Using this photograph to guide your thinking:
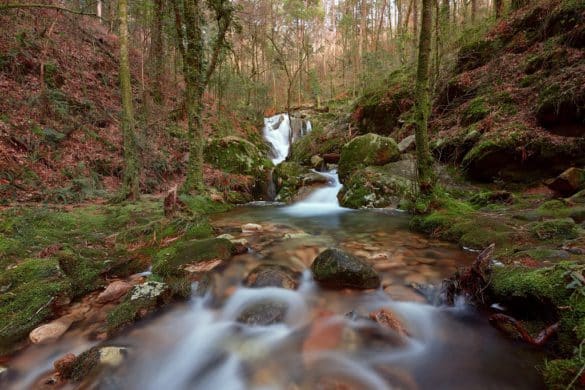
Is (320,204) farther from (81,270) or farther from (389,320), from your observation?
(81,270)

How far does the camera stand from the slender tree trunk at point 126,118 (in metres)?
6.58

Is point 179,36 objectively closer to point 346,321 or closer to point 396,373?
point 346,321

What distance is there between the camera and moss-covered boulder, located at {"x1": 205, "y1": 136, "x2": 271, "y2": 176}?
1062cm

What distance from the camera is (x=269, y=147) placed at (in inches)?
668

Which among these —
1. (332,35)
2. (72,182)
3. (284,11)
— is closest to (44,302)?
(72,182)

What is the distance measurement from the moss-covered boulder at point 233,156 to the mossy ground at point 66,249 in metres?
4.35

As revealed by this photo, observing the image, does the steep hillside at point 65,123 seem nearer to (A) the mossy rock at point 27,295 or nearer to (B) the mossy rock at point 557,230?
(A) the mossy rock at point 27,295

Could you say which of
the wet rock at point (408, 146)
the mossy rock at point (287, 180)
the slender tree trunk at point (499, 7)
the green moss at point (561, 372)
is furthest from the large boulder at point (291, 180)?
the slender tree trunk at point (499, 7)

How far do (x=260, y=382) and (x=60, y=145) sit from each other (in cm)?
892

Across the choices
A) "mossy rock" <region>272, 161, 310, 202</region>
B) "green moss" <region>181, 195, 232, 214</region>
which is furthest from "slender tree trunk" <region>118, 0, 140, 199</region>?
"mossy rock" <region>272, 161, 310, 202</region>

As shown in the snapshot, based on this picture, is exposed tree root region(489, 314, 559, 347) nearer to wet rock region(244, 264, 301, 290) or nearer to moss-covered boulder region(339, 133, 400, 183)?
wet rock region(244, 264, 301, 290)

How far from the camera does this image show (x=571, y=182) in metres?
5.03

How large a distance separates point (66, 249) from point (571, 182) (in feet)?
26.2

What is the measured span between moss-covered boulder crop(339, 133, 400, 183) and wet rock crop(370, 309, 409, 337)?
701 centimetres
